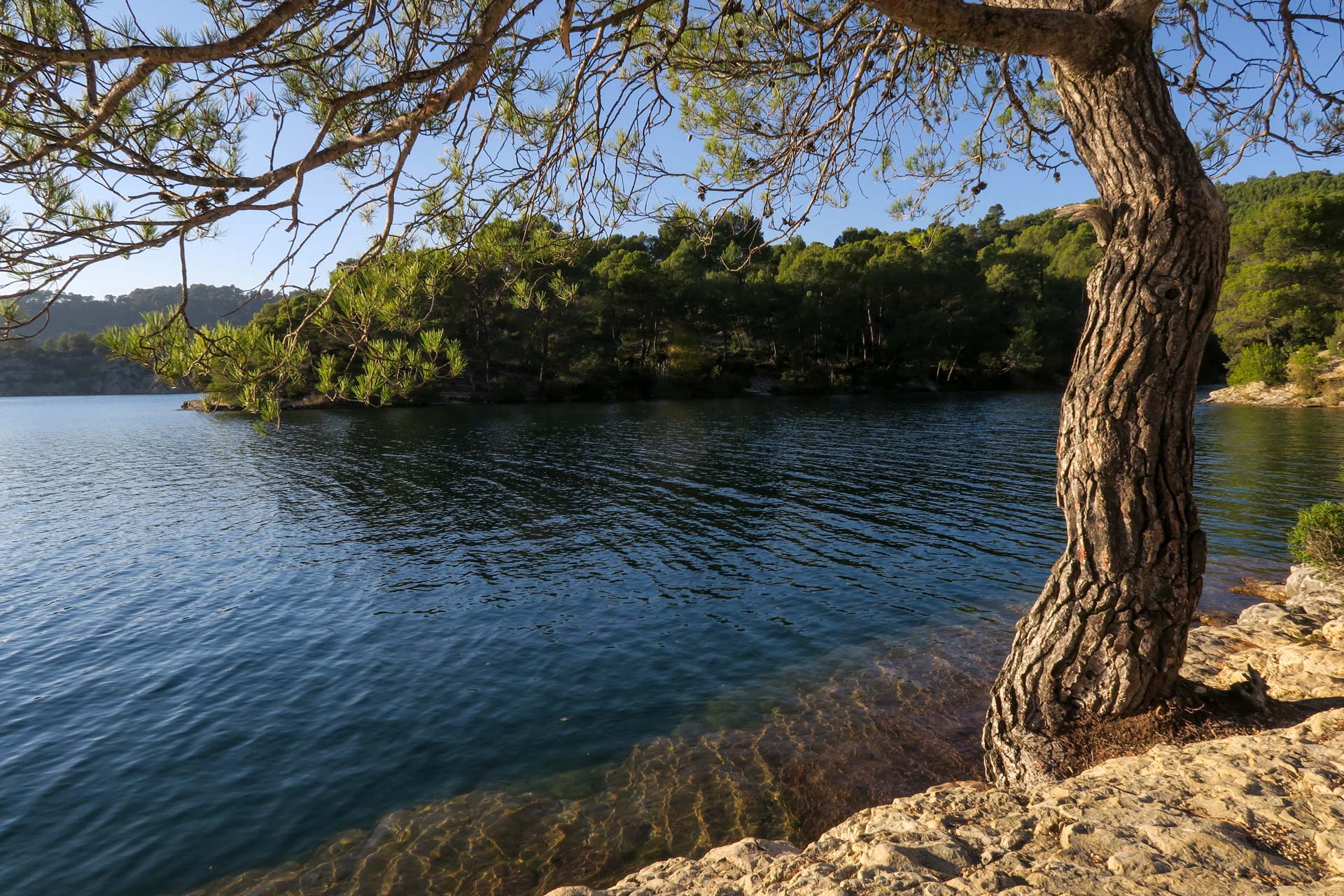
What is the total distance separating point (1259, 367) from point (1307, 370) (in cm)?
682

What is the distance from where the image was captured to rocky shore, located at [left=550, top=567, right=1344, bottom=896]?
3.15 m

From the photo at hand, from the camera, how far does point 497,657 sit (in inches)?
412

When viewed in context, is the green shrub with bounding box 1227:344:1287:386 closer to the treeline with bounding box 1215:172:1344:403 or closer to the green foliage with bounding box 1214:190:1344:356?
the treeline with bounding box 1215:172:1344:403

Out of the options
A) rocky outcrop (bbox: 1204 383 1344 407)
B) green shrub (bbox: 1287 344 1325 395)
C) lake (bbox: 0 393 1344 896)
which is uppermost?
green shrub (bbox: 1287 344 1325 395)

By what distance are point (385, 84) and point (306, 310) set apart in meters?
1.64

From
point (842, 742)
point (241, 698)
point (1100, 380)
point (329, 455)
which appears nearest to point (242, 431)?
point (329, 455)

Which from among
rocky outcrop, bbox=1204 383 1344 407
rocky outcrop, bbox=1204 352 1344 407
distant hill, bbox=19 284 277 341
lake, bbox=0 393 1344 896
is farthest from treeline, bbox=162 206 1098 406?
distant hill, bbox=19 284 277 341

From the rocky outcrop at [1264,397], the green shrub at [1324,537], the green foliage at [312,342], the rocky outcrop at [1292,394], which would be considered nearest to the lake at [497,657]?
the green shrub at [1324,537]

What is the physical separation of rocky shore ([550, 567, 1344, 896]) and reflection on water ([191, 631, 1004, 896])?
137cm

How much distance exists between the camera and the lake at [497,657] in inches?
255

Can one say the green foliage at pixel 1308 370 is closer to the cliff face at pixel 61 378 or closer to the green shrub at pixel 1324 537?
the green shrub at pixel 1324 537

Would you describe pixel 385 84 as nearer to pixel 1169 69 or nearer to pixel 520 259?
pixel 520 259

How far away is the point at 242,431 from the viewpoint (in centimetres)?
4353

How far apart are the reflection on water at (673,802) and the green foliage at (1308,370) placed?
4951cm
